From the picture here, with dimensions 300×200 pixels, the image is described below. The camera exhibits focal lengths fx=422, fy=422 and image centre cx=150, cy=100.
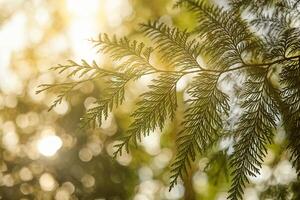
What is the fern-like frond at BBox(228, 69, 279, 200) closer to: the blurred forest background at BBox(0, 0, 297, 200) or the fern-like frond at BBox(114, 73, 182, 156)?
the fern-like frond at BBox(114, 73, 182, 156)

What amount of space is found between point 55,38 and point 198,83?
265 inches

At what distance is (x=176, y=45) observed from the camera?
1.59 meters

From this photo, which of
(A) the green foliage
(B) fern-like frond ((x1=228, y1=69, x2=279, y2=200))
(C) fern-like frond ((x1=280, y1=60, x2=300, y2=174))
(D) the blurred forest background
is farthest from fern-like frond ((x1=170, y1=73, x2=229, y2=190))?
(D) the blurred forest background

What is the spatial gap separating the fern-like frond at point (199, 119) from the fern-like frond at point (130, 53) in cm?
20

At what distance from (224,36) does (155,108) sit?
0.38 meters

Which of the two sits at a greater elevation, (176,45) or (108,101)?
(176,45)

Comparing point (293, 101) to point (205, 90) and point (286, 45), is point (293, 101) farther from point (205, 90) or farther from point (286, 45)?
point (205, 90)

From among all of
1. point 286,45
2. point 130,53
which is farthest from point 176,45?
point 286,45

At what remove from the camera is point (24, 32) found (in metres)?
7.80

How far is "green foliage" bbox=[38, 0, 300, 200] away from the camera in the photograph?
153 centimetres

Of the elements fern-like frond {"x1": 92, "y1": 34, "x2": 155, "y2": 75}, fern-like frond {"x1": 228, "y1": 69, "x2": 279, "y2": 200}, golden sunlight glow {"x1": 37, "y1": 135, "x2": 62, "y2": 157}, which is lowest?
golden sunlight glow {"x1": 37, "y1": 135, "x2": 62, "y2": 157}

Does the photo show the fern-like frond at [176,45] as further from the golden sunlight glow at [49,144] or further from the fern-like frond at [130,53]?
the golden sunlight glow at [49,144]

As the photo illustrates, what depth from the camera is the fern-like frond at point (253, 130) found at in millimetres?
1513

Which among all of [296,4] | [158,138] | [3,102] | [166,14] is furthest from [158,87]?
[158,138]
